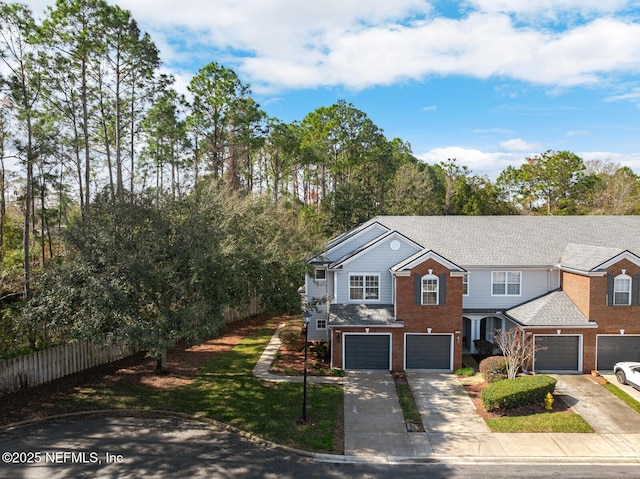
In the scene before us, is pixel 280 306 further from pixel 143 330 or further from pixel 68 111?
pixel 68 111

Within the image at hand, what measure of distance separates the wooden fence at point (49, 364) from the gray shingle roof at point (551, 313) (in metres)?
21.5

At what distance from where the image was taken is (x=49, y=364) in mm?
17656

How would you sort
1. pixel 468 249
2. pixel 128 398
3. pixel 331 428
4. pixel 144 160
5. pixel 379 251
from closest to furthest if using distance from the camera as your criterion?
pixel 331 428, pixel 128 398, pixel 379 251, pixel 468 249, pixel 144 160

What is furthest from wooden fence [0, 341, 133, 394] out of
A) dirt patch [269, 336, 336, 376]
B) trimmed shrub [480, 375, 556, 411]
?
trimmed shrub [480, 375, 556, 411]

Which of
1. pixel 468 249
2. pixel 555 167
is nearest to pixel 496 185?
pixel 555 167

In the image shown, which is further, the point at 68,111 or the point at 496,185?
the point at 496,185

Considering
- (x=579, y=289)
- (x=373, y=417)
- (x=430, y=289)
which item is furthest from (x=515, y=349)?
(x=373, y=417)

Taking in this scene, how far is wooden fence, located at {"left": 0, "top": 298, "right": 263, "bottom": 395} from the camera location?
1622 centimetres

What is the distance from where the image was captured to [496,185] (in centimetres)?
5906

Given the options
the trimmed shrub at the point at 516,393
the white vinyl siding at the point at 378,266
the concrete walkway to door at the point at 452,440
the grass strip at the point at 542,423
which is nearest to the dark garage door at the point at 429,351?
the white vinyl siding at the point at 378,266

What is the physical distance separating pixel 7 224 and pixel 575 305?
127 feet

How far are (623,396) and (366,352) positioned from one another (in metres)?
11.6

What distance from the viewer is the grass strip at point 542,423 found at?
14.6 meters

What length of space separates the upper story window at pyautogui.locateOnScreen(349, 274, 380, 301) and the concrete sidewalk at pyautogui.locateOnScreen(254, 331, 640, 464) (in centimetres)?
587
